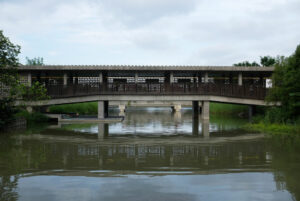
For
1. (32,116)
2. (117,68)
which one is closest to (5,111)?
(32,116)

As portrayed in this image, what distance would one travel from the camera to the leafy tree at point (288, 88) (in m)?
15.7

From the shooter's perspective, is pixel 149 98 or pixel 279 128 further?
pixel 149 98

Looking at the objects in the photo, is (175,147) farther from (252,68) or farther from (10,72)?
(252,68)

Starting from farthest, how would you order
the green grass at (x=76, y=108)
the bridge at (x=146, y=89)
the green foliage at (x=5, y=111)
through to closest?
1. the green grass at (x=76, y=108)
2. the bridge at (x=146, y=89)
3. the green foliage at (x=5, y=111)

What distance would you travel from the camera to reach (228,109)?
3409cm

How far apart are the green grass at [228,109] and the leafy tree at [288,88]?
47.9 ft

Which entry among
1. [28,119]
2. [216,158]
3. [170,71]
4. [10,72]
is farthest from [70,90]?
[216,158]

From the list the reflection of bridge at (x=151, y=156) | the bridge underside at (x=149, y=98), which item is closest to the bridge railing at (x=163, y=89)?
the bridge underside at (x=149, y=98)

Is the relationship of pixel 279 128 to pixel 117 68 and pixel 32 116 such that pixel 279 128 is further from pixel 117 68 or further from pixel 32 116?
pixel 32 116

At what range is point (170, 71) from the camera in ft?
80.0

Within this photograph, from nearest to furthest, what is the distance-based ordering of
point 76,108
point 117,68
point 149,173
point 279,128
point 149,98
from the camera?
1. point 149,173
2. point 279,128
3. point 117,68
4. point 149,98
5. point 76,108

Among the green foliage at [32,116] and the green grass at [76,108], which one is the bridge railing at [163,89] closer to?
the green foliage at [32,116]

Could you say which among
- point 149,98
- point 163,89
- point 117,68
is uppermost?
point 117,68

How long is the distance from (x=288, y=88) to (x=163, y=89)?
10421 mm
